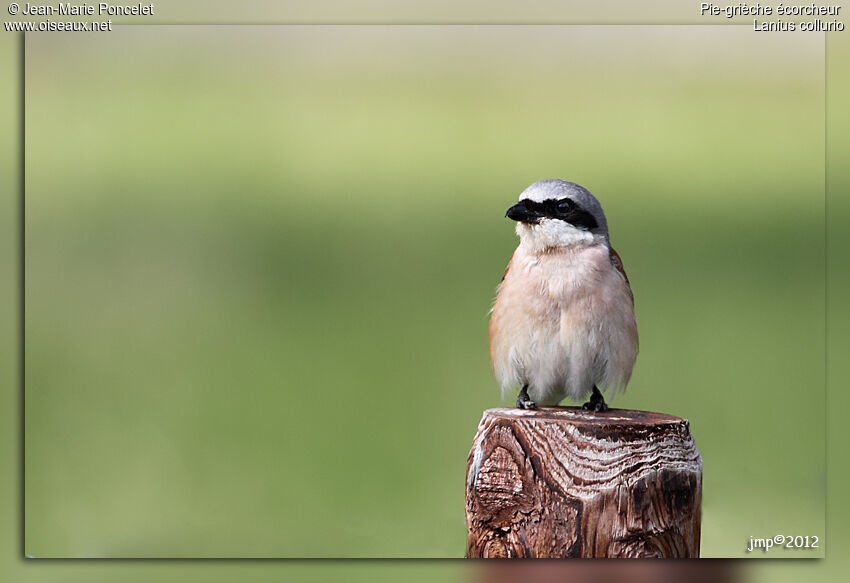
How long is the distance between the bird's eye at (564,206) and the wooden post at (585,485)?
960 millimetres

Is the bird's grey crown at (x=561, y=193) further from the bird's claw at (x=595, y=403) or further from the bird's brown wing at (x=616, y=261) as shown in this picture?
the bird's claw at (x=595, y=403)

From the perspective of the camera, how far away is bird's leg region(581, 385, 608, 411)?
415cm

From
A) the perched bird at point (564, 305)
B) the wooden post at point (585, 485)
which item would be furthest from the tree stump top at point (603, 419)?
the perched bird at point (564, 305)

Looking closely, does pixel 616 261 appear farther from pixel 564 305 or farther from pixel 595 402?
pixel 595 402

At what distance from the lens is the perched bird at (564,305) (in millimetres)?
4051

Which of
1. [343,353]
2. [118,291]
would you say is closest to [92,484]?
[118,291]

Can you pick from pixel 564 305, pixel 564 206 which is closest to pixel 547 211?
A: pixel 564 206

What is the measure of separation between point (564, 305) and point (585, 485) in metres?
0.89

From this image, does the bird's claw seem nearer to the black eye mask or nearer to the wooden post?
the wooden post

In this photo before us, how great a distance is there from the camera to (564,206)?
160 inches

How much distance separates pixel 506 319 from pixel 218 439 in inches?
56.3

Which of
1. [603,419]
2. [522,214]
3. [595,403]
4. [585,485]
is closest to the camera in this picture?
[585,485]

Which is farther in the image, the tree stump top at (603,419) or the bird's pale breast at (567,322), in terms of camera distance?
the bird's pale breast at (567,322)

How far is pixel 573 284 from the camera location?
13.3ft
